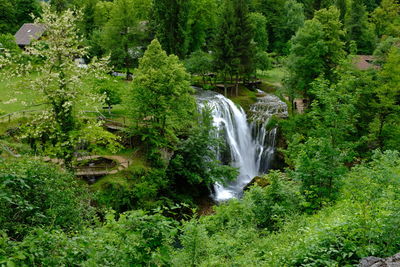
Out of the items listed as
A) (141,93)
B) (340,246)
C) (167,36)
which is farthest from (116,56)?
(340,246)

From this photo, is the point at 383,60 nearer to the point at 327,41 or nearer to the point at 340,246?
the point at 327,41

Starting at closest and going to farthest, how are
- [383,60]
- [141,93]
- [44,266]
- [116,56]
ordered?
1. [44,266]
2. [141,93]
3. [383,60]
4. [116,56]

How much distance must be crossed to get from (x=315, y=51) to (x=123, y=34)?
736 inches

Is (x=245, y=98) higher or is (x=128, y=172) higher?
(x=245, y=98)

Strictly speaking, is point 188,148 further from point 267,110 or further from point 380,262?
point 380,262

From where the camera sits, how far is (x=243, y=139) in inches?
1127

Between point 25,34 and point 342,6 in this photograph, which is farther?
point 342,6

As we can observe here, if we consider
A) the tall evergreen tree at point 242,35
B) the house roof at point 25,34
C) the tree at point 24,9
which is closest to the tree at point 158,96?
the tall evergreen tree at point 242,35

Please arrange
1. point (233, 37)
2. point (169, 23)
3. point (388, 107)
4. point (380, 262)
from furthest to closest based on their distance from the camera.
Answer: point (169, 23), point (233, 37), point (388, 107), point (380, 262)

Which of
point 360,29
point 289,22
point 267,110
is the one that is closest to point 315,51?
point 267,110

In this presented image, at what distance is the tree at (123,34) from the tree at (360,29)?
30.1 metres

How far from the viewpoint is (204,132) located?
23.1 m

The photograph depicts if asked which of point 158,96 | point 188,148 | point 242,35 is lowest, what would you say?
point 188,148

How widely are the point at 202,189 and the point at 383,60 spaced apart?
63.3 ft
